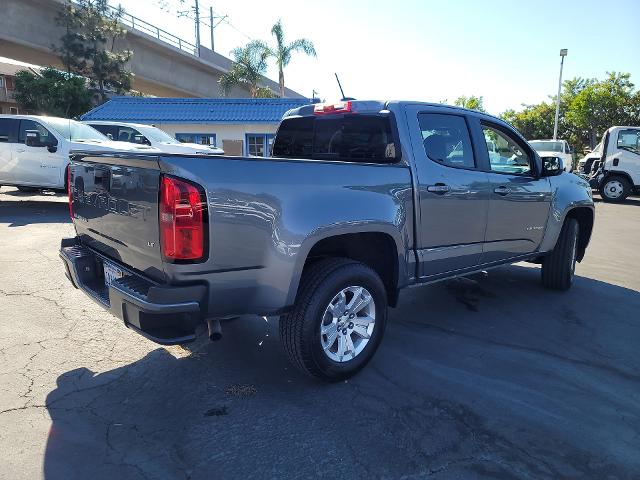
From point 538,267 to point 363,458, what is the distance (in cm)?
540

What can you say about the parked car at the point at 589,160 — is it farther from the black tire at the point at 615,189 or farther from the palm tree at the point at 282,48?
the palm tree at the point at 282,48

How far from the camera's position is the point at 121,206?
2.93 m

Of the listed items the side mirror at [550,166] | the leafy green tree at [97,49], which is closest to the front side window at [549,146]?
the side mirror at [550,166]

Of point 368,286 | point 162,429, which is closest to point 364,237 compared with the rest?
point 368,286

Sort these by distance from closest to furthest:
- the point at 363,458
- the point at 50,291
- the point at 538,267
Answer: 1. the point at 363,458
2. the point at 50,291
3. the point at 538,267

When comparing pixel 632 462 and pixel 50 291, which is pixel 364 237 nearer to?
pixel 632 462

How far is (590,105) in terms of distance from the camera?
33344 millimetres

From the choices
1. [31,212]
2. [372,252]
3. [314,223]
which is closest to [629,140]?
[372,252]

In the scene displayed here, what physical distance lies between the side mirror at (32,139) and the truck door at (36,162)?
0.44 feet

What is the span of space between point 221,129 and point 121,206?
71.4 ft

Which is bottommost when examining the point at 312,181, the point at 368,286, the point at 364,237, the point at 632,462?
the point at 632,462

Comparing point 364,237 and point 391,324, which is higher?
point 364,237

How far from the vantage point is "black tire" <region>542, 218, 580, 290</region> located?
18.3 ft

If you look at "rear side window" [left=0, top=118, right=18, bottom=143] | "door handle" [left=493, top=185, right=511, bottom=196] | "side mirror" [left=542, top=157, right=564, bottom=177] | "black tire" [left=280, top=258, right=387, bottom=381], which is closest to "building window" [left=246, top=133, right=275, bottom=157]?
"rear side window" [left=0, top=118, right=18, bottom=143]
